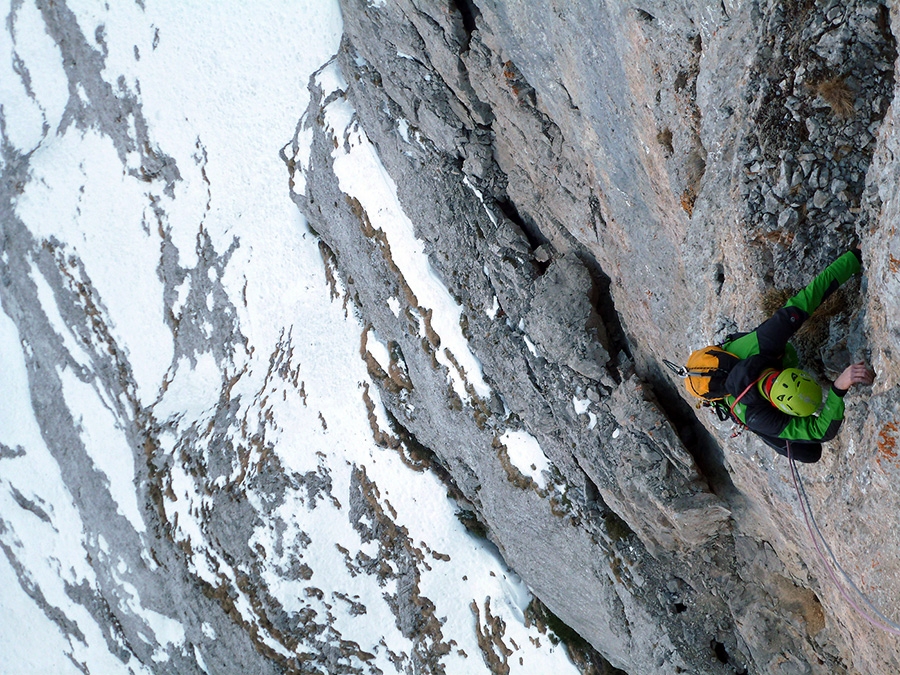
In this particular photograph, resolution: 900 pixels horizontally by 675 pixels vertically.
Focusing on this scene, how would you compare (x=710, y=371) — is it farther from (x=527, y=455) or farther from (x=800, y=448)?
(x=527, y=455)

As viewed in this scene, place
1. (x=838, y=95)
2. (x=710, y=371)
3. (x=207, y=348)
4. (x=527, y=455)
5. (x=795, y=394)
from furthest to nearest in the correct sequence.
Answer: (x=207, y=348) → (x=527, y=455) → (x=710, y=371) → (x=838, y=95) → (x=795, y=394)

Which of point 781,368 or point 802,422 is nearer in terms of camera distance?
point 802,422

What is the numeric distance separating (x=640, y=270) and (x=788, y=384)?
14.0 ft

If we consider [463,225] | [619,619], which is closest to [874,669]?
[619,619]

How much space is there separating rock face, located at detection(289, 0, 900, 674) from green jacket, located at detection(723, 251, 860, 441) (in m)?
0.29

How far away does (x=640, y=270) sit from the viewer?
10195mm

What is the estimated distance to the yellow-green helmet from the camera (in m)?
6.18

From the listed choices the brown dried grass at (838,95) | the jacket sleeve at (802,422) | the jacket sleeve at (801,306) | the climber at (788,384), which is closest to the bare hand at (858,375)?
the climber at (788,384)

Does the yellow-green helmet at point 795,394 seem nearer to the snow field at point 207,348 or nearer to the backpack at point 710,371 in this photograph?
the backpack at point 710,371

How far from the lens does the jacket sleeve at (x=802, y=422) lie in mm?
6344

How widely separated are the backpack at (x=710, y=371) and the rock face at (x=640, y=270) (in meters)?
0.90

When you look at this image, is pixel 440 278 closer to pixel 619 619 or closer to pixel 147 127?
pixel 619 619

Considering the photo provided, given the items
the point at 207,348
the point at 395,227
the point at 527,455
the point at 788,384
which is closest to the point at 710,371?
the point at 788,384

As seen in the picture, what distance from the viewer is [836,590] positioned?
816 cm
